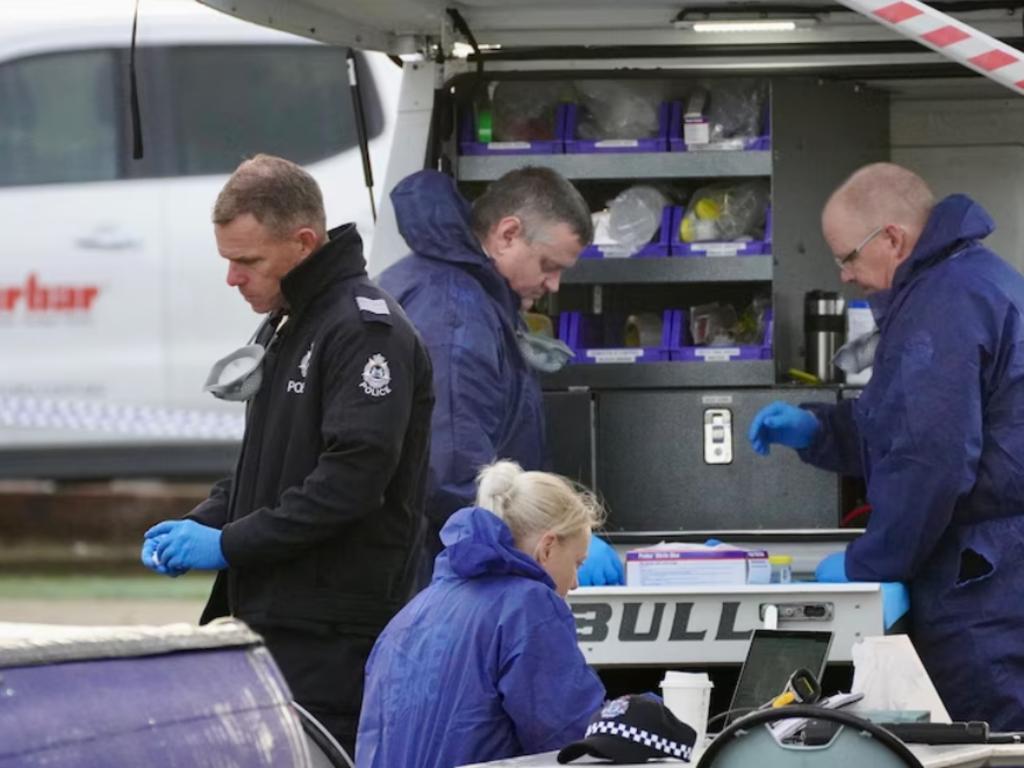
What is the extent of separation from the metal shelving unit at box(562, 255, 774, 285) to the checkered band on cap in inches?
104

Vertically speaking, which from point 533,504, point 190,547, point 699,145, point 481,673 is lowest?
point 481,673

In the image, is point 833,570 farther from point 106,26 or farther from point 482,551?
point 106,26

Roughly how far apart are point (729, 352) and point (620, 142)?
0.64 meters

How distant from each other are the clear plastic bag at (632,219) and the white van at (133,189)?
17.6ft

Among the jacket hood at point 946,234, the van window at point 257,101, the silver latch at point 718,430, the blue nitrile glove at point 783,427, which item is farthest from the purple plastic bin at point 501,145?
the van window at point 257,101

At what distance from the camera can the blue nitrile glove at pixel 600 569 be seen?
17.6 feet

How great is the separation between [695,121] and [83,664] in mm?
4451

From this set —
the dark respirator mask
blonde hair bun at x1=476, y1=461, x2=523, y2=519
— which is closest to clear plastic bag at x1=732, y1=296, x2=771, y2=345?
the dark respirator mask

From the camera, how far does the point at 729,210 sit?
633cm

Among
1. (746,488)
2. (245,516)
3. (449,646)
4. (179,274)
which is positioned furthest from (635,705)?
(179,274)

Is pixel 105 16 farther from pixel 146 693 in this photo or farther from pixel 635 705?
pixel 146 693

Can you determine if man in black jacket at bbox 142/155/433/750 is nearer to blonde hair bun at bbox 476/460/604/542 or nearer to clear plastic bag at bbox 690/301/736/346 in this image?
blonde hair bun at bbox 476/460/604/542

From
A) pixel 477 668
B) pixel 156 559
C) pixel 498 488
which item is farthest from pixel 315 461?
pixel 477 668

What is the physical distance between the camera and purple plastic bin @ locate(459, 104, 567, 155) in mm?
6188
